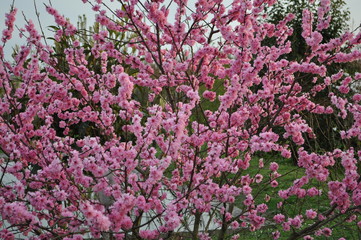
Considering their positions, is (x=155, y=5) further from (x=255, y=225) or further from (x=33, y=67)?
(x=255, y=225)

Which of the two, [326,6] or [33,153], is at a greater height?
[326,6]

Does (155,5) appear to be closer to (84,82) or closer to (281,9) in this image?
(84,82)

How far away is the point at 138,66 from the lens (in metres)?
3.84

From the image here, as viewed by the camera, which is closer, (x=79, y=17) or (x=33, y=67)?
(x=33, y=67)

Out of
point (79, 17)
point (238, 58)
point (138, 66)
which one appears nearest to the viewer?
point (238, 58)

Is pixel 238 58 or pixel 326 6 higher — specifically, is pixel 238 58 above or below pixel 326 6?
below

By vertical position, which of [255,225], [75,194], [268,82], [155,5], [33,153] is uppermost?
[155,5]

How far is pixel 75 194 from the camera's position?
280cm

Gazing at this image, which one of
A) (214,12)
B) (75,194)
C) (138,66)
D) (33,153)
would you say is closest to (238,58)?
(214,12)

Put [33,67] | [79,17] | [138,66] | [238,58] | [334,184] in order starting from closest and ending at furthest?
[334,184], [238,58], [33,67], [138,66], [79,17]

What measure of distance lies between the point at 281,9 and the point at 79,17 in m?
4.68

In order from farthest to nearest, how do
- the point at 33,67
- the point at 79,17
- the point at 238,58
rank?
1. the point at 79,17
2. the point at 33,67
3. the point at 238,58

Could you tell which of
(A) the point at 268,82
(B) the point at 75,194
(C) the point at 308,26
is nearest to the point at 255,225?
(A) the point at 268,82

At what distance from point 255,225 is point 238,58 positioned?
1.48m
